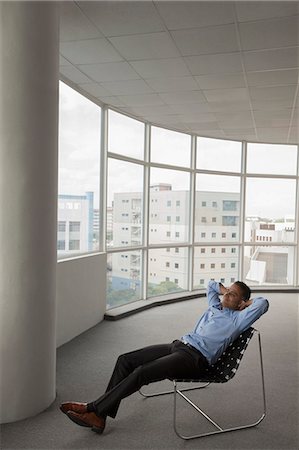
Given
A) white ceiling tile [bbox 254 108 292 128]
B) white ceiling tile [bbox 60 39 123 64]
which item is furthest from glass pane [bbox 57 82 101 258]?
white ceiling tile [bbox 254 108 292 128]

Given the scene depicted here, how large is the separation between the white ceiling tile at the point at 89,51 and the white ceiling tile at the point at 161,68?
0.89ft

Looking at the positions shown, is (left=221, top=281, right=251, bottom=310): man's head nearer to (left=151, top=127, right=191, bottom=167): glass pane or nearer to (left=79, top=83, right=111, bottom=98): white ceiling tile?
(left=79, top=83, right=111, bottom=98): white ceiling tile

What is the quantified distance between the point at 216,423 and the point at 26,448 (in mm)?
1232

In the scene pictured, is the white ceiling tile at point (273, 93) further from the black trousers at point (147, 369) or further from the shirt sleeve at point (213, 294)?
the black trousers at point (147, 369)

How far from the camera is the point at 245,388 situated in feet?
11.1

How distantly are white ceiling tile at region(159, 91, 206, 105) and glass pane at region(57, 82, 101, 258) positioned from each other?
91 cm

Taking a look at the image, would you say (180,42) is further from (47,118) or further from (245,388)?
(245,388)

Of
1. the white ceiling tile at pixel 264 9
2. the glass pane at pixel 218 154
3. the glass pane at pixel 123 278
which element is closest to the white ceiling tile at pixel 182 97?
the white ceiling tile at pixel 264 9

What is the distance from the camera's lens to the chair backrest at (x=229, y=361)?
270 centimetres

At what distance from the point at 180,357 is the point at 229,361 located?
1.15 ft

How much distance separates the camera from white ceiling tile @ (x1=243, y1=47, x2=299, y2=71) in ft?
12.4

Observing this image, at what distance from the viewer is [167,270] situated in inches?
285

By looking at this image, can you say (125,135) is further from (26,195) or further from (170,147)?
(26,195)

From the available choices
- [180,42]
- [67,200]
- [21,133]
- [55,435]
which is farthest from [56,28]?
[55,435]
